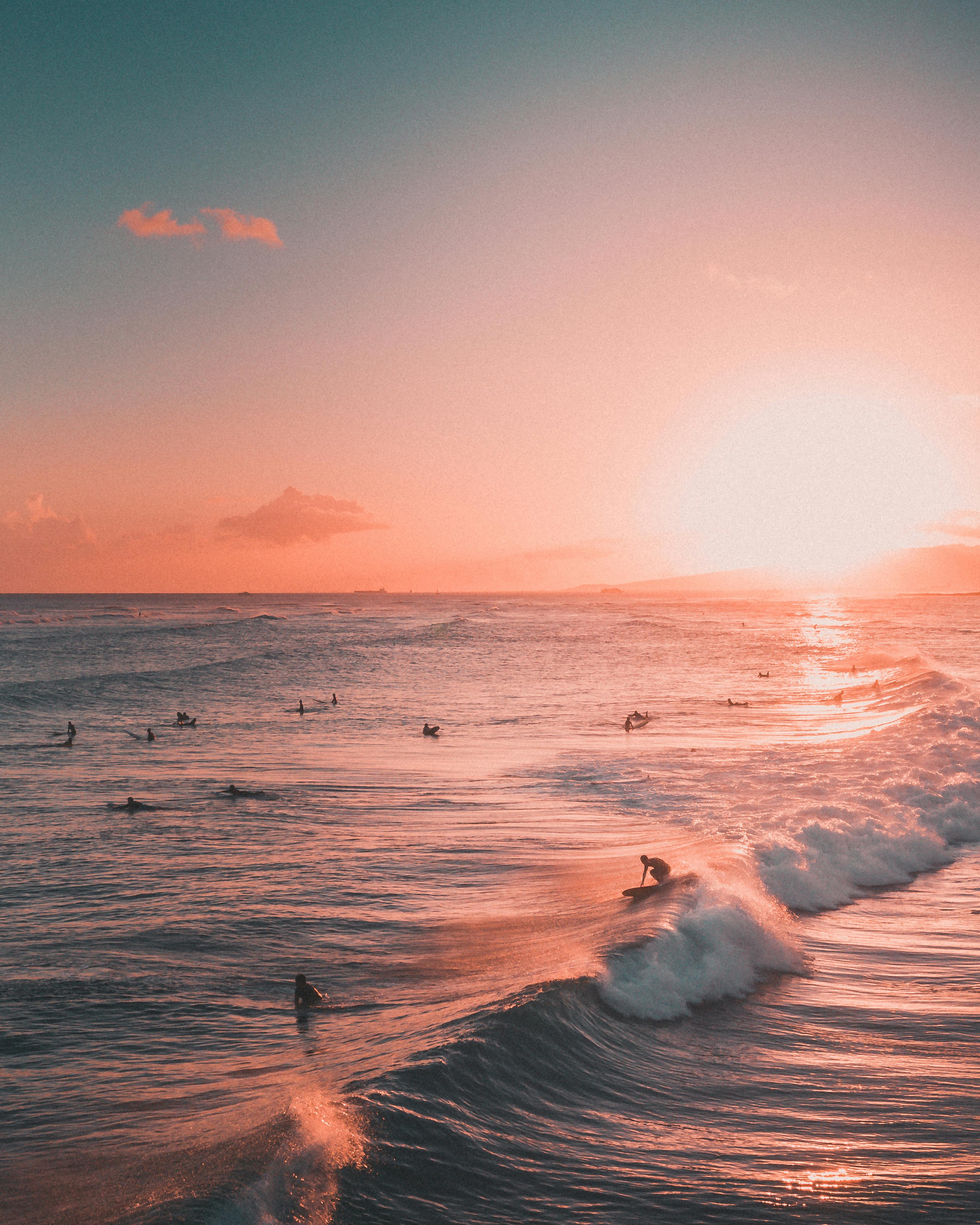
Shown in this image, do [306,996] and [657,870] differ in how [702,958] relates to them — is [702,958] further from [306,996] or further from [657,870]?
[306,996]

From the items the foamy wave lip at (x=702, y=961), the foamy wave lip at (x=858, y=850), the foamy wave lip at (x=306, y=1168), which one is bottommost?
the foamy wave lip at (x=858, y=850)

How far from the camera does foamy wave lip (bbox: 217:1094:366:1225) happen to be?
4.62 m

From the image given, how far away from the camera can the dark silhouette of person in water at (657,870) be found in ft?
35.2

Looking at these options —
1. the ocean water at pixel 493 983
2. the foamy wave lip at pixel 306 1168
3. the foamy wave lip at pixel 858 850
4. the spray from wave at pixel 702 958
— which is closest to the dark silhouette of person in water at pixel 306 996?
the ocean water at pixel 493 983

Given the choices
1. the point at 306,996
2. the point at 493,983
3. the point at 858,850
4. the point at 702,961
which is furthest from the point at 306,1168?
the point at 858,850

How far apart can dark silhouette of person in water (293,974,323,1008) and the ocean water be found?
0.10 meters

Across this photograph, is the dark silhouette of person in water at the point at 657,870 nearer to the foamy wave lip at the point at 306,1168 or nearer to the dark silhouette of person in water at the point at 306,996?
the dark silhouette of person in water at the point at 306,996

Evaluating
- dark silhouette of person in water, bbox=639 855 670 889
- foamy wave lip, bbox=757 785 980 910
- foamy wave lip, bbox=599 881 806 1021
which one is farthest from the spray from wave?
foamy wave lip, bbox=757 785 980 910

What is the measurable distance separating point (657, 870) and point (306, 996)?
5256 millimetres

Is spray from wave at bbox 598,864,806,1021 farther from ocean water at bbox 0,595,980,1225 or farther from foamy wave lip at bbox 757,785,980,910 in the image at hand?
foamy wave lip at bbox 757,785,980,910

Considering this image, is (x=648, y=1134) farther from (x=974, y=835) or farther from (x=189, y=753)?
(x=189, y=753)

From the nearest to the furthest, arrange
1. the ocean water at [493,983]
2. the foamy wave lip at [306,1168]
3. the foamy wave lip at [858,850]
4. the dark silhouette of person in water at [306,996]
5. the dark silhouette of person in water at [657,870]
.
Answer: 1. the foamy wave lip at [306,1168]
2. the ocean water at [493,983]
3. the dark silhouette of person in water at [306,996]
4. the dark silhouette of person in water at [657,870]
5. the foamy wave lip at [858,850]

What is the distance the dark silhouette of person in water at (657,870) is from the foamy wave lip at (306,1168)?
20.0 ft

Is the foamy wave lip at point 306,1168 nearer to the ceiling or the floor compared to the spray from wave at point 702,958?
nearer to the ceiling
